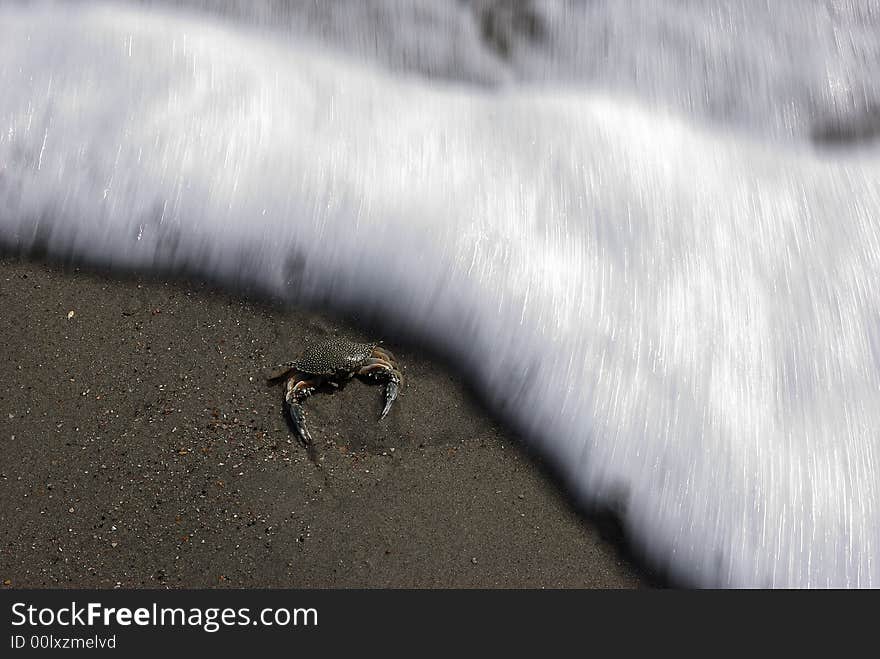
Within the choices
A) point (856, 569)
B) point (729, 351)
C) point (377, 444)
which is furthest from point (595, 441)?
point (856, 569)

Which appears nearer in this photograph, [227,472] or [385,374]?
[227,472]

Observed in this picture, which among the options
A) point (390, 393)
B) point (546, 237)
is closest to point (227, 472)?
point (390, 393)

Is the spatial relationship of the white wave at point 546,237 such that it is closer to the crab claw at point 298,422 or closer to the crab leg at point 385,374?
the crab leg at point 385,374

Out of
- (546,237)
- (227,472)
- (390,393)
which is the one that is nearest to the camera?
(227,472)

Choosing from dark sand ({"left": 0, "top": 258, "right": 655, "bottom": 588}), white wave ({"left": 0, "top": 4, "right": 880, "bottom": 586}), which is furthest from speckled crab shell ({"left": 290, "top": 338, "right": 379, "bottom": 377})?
white wave ({"left": 0, "top": 4, "right": 880, "bottom": 586})

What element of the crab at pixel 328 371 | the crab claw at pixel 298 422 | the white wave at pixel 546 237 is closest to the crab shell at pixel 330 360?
the crab at pixel 328 371

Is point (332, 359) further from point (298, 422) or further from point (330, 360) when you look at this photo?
point (298, 422)

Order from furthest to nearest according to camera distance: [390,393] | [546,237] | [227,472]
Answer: [546,237] < [390,393] < [227,472]

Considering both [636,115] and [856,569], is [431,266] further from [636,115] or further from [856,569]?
[856,569]
